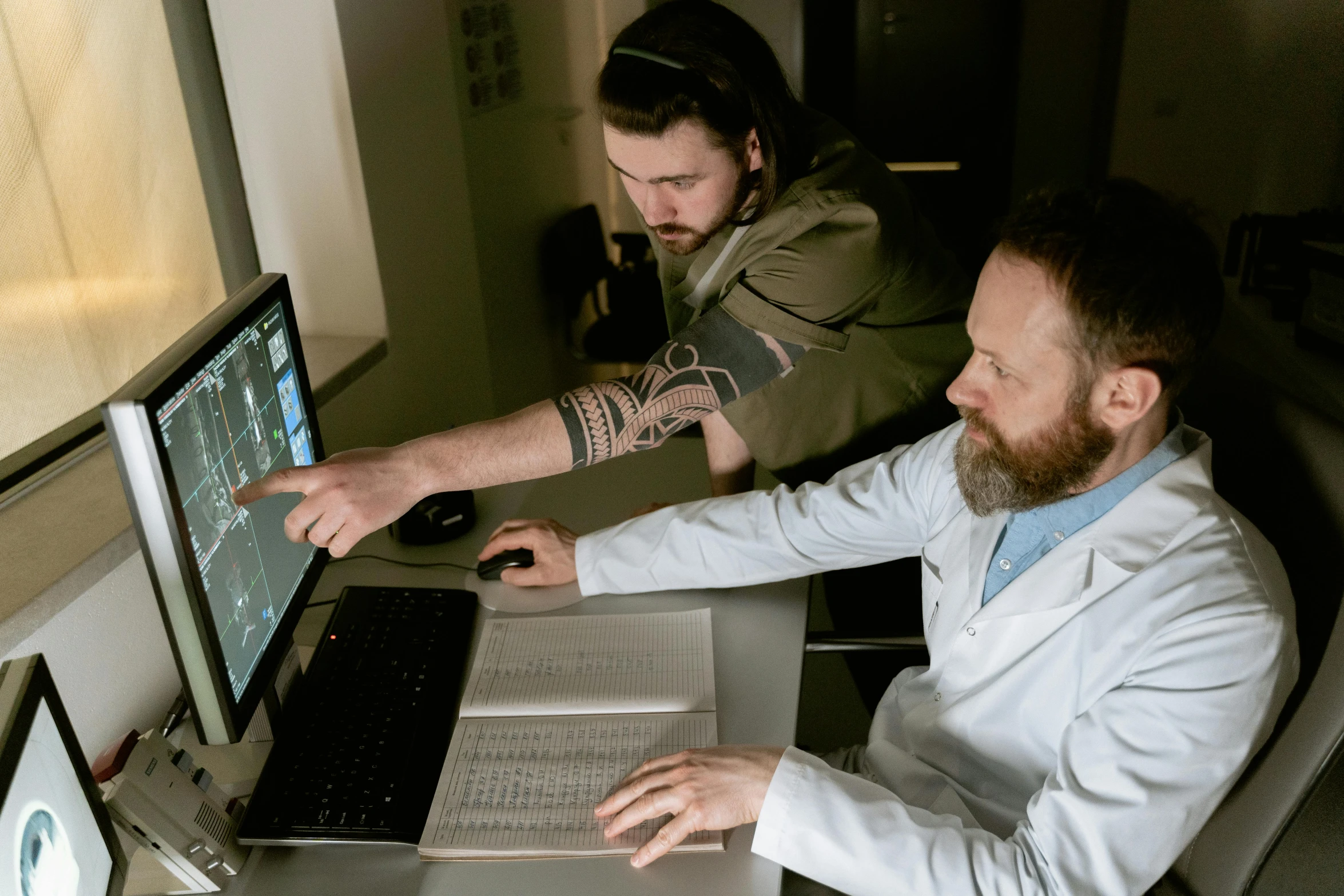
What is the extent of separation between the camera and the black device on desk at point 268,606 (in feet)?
2.73

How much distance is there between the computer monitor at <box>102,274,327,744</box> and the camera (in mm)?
808

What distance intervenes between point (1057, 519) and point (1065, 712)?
22cm

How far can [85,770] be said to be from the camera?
77cm

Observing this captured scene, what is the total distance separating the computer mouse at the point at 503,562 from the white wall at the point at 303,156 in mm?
660

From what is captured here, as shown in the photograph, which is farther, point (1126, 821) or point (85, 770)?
point (1126, 821)

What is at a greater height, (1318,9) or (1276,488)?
(1318,9)

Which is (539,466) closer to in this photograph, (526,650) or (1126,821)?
(526,650)

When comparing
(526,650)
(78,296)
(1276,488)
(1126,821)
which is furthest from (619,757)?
(78,296)

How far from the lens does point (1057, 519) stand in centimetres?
115

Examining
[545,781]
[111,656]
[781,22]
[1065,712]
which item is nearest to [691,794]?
[545,781]

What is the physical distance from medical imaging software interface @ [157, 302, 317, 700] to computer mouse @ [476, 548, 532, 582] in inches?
A: 11.5

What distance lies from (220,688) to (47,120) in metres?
0.91

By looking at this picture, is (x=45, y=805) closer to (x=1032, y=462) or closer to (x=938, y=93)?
(x=1032, y=462)

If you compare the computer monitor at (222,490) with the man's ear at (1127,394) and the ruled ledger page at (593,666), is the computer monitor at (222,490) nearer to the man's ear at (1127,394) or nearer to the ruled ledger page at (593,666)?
the ruled ledger page at (593,666)
